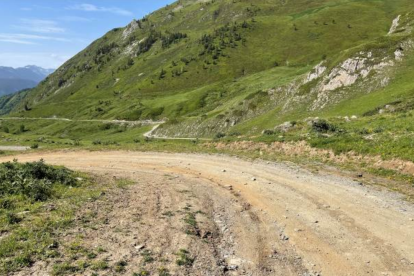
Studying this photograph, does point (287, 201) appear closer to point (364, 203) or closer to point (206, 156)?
point (364, 203)

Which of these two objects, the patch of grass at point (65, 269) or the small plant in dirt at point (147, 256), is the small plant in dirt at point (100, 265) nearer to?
the patch of grass at point (65, 269)

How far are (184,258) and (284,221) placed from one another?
19.6 ft

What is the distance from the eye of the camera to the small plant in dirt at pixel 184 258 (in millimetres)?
11204

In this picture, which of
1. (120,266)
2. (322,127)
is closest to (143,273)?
(120,266)

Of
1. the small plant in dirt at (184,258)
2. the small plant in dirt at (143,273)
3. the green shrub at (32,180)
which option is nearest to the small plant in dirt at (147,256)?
the small plant in dirt at (143,273)

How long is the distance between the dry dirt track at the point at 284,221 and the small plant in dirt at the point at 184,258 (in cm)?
37

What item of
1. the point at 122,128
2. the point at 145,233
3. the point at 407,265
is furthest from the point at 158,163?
the point at 122,128

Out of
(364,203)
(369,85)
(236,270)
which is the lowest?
(236,270)

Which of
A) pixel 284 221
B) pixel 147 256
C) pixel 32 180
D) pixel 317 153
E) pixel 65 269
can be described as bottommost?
pixel 65 269

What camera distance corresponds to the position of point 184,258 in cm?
1148

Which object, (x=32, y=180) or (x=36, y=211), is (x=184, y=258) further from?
(x=32, y=180)

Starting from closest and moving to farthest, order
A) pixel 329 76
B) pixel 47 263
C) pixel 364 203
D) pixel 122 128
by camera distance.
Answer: pixel 47 263, pixel 364 203, pixel 329 76, pixel 122 128

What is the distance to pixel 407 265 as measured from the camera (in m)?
11.3

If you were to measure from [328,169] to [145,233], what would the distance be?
16.2m
